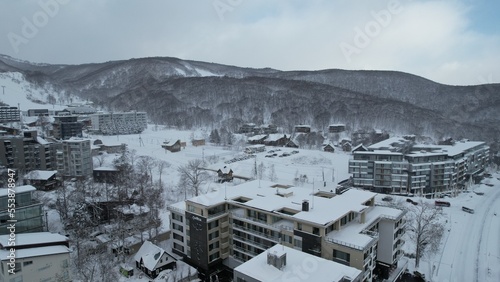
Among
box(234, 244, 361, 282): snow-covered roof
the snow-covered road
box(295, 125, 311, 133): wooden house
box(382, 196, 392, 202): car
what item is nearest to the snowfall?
the snow-covered road

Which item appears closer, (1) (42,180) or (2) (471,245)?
(2) (471,245)

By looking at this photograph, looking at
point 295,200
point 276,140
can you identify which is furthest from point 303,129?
point 295,200

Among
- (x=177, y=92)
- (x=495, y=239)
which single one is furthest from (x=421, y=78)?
(x=495, y=239)

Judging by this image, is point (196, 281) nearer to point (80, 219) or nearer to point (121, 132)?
point (80, 219)

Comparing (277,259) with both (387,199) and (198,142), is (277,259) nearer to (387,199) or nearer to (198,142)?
(387,199)

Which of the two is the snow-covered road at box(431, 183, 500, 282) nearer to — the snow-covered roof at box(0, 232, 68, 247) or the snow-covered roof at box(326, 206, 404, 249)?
the snow-covered roof at box(326, 206, 404, 249)
